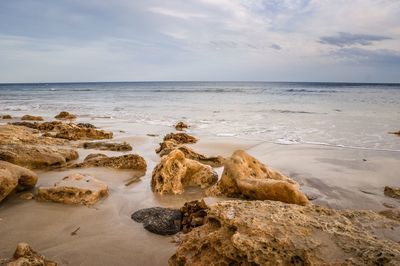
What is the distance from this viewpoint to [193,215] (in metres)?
3.48

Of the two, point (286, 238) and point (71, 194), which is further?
point (71, 194)

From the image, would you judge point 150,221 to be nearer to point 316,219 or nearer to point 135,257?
point 135,257

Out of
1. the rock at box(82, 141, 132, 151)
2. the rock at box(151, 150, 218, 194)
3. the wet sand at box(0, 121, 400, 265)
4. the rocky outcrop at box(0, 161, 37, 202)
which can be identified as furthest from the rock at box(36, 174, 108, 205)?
the rock at box(82, 141, 132, 151)

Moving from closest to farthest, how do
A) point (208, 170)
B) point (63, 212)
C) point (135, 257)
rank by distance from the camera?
point (135, 257)
point (63, 212)
point (208, 170)

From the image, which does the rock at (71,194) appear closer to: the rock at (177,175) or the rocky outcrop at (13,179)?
the rocky outcrop at (13,179)

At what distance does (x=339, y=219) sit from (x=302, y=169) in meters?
3.71

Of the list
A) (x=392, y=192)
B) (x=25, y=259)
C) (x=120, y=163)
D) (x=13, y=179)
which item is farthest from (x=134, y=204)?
(x=392, y=192)

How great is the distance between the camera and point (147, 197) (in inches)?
180

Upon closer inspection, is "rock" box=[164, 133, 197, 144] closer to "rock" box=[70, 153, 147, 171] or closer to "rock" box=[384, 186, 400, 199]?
"rock" box=[70, 153, 147, 171]

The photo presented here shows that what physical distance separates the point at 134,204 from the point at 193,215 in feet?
3.66

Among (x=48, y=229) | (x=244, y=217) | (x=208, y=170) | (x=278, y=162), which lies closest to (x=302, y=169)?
(x=278, y=162)

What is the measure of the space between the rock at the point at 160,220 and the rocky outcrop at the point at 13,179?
1.60m

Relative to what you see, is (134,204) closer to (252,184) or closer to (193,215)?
(193,215)

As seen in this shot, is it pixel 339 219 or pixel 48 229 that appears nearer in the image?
pixel 339 219
